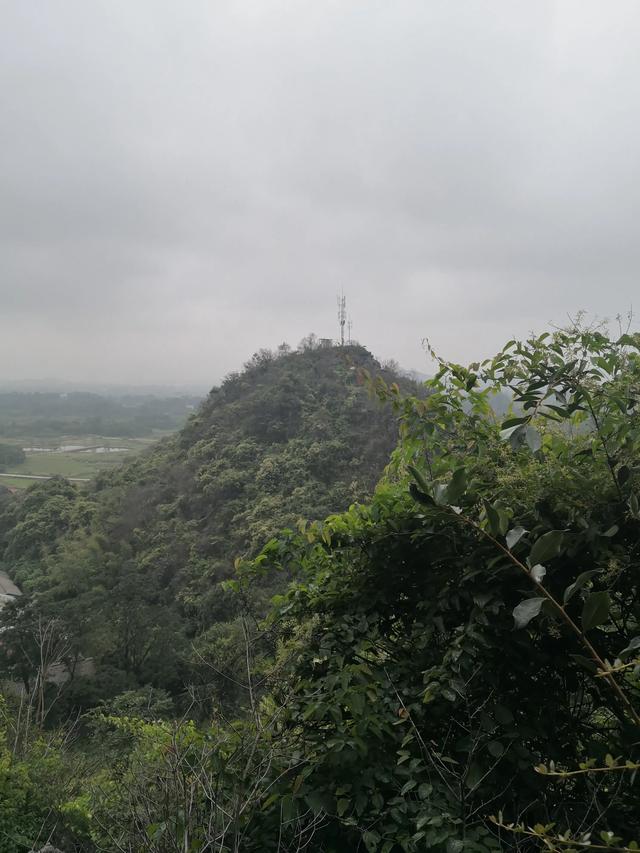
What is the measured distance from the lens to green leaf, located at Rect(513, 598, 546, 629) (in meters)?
0.73

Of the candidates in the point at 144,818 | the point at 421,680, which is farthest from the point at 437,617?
the point at 144,818

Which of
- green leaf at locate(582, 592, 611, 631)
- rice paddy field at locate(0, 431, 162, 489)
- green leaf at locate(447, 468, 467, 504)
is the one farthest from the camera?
rice paddy field at locate(0, 431, 162, 489)

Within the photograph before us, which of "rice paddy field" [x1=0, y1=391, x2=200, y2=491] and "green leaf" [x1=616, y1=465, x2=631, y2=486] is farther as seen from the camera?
"rice paddy field" [x1=0, y1=391, x2=200, y2=491]

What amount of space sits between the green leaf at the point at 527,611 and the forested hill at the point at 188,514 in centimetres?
1135

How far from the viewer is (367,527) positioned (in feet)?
5.29

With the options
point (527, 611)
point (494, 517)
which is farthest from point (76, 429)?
point (527, 611)

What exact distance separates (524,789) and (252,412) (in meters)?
30.4

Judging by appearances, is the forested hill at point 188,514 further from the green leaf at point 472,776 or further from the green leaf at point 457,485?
the green leaf at point 457,485

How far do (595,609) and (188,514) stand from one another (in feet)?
87.5

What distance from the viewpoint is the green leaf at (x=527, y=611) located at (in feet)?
2.40

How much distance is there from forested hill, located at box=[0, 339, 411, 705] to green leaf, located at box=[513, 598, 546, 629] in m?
11.4

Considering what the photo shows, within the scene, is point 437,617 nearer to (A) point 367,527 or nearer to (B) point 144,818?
(A) point 367,527

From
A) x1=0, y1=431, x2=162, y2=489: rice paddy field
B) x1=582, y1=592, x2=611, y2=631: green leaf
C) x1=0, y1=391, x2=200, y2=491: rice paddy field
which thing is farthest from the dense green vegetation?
x1=0, y1=391, x2=200, y2=491: rice paddy field

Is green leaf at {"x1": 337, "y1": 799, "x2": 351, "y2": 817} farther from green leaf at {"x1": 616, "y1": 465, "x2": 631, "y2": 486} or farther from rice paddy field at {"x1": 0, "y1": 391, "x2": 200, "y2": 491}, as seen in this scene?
rice paddy field at {"x1": 0, "y1": 391, "x2": 200, "y2": 491}
